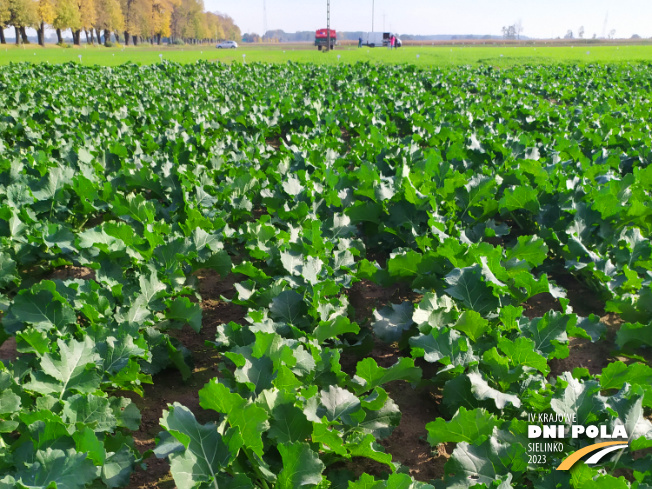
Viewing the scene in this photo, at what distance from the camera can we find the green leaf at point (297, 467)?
6.34 ft

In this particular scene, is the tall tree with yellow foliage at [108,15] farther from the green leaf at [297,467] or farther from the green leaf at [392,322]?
the green leaf at [297,467]

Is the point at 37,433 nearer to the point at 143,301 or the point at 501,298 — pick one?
the point at 143,301

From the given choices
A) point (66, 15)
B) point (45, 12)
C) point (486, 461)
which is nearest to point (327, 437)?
point (486, 461)

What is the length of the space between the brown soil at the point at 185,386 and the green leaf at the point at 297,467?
77 centimetres

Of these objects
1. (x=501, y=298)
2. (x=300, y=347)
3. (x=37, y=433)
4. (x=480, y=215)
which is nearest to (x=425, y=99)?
(x=480, y=215)

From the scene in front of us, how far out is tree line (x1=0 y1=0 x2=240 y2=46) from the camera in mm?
57562

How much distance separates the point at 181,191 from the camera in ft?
16.6

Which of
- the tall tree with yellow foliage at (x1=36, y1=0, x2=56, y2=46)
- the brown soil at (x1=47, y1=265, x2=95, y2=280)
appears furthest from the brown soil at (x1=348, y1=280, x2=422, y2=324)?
the tall tree with yellow foliage at (x1=36, y1=0, x2=56, y2=46)

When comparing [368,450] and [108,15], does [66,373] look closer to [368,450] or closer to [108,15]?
[368,450]

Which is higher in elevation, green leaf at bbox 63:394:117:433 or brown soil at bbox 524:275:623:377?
green leaf at bbox 63:394:117:433

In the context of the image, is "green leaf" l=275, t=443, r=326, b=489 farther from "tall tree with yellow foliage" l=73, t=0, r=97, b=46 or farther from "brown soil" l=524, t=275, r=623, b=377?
Answer: "tall tree with yellow foliage" l=73, t=0, r=97, b=46

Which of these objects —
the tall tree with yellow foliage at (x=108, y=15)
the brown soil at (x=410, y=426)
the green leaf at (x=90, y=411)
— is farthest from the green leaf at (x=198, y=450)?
the tall tree with yellow foliage at (x=108, y=15)

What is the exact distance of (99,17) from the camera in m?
71.2

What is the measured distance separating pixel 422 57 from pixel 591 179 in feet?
96.5
